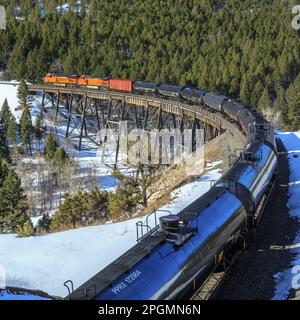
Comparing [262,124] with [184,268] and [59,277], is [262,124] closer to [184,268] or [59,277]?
[59,277]

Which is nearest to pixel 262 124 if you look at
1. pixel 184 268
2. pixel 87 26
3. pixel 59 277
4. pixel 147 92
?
pixel 59 277

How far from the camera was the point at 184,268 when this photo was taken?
387 inches

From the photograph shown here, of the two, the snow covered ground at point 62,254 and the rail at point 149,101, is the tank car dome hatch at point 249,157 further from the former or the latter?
the rail at point 149,101

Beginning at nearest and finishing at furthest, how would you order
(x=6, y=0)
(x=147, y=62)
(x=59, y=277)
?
(x=59, y=277)
(x=147, y=62)
(x=6, y=0)

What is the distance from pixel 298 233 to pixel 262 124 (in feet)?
31.4

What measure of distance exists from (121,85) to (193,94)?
13760 mm

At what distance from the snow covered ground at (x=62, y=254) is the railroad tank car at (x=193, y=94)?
71.9 feet

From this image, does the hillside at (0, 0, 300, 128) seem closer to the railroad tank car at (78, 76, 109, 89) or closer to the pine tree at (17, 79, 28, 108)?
the pine tree at (17, 79, 28, 108)

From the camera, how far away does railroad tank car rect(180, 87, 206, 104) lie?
40.7 metres

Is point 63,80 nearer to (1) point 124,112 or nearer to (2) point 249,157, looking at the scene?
(1) point 124,112

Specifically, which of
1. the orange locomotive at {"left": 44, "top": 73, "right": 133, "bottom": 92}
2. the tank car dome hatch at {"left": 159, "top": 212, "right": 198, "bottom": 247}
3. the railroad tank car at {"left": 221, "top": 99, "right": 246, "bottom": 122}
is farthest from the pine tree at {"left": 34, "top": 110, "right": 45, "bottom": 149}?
the tank car dome hatch at {"left": 159, "top": 212, "right": 198, "bottom": 247}

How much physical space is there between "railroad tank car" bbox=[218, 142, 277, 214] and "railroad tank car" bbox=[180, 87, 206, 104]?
21.5 metres

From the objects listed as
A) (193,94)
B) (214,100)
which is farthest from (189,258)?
(193,94)

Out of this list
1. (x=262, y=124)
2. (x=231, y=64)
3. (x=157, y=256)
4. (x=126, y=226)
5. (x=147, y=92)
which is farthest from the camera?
(x=231, y=64)
